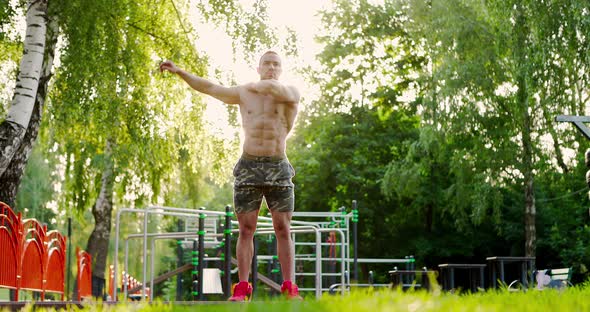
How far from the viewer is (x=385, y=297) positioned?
12.1 feet

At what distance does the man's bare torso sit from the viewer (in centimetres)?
651

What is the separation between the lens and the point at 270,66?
6.54 metres

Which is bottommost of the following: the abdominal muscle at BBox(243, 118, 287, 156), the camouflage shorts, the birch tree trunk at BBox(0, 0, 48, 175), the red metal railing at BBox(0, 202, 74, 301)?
the red metal railing at BBox(0, 202, 74, 301)

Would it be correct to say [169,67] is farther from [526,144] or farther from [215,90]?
[526,144]

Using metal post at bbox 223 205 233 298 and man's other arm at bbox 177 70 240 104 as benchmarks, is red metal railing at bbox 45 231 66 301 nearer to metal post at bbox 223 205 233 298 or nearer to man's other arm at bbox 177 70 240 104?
metal post at bbox 223 205 233 298

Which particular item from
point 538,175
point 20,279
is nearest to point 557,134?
point 538,175

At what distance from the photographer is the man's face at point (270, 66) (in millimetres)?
6539

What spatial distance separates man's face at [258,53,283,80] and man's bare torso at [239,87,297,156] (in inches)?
6.2

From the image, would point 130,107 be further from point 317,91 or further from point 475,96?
point 317,91

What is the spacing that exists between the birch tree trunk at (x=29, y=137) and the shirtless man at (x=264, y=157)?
5.47 metres

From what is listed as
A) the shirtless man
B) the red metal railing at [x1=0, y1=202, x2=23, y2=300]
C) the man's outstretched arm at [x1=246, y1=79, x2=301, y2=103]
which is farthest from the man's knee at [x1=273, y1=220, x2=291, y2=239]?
the red metal railing at [x1=0, y1=202, x2=23, y2=300]

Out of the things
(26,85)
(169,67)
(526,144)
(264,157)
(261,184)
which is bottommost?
(261,184)

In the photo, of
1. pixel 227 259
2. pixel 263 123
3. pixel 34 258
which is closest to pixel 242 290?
pixel 263 123

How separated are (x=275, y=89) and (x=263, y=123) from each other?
262 millimetres
